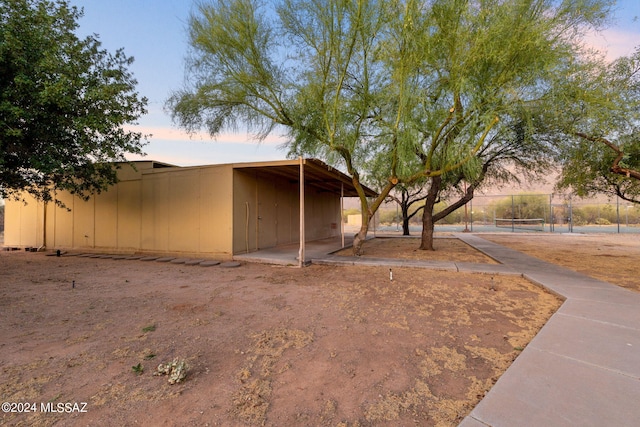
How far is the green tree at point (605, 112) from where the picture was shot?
605 cm

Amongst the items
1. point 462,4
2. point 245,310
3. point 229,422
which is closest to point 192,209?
point 245,310

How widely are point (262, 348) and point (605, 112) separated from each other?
318 inches

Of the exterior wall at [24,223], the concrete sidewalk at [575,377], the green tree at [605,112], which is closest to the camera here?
the concrete sidewalk at [575,377]

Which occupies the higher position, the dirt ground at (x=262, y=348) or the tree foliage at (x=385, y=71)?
the tree foliage at (x=385, y=71)

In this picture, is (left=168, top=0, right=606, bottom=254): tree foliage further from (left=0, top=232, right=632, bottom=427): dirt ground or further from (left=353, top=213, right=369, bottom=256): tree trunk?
(left=0, top=232, right=632, bottom=427): dirt ground

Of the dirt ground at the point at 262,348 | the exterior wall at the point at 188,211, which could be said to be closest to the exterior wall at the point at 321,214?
the exterior wall at the point at 188,211

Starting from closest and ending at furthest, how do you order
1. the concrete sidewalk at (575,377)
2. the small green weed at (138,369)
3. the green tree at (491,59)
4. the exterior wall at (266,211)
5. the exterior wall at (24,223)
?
the concrete sidewalk at (575,377), the small green weed at (138,369), the green tree at (491,59), the exterior wall at (266,211), the exterior wall at (24,223)

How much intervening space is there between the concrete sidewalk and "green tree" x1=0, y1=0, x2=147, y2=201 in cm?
849

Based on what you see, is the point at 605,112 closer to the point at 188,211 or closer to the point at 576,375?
the point at 576,375

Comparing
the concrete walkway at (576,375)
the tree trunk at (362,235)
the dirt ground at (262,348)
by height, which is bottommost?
the dirt ground at (262,348)

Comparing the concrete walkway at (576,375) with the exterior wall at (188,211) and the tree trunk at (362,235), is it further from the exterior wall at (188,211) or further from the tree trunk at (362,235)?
the exterior wall at (188,211)

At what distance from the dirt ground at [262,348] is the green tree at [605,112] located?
12.9 ft

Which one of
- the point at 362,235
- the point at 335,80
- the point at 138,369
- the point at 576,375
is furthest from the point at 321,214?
the point at 576,375

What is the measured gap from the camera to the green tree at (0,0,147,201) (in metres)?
5.75
